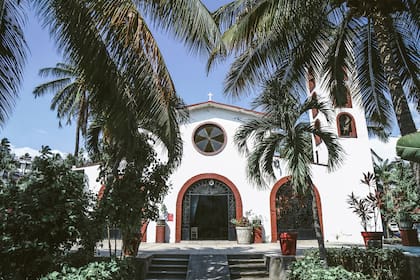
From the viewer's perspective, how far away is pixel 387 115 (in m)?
9.07

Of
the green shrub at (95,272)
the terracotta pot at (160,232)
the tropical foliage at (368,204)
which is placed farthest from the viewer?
the terracotta pot at (160,232)

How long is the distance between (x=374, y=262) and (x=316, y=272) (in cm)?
285

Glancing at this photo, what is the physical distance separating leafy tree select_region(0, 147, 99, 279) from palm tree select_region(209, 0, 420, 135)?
171 inches

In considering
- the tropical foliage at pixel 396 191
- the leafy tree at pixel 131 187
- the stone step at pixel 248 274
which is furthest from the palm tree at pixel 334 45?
the stone step at pixel 248 274

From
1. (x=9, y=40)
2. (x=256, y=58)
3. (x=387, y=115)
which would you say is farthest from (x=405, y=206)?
(x=9, y=40)

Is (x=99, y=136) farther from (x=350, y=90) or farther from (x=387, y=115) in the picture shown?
(x=387, y=115)

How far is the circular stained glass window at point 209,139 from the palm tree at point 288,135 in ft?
26.0

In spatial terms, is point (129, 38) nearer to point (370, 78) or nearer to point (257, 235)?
point (370, 78)

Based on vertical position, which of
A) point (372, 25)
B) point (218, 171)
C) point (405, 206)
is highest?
point (372, 25)

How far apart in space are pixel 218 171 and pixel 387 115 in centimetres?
924

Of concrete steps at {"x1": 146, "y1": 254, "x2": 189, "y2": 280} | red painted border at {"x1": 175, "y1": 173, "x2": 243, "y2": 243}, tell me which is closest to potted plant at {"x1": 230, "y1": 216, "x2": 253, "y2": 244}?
red painted border at {"x1": 175, "y1": 173, "x2": 243, "y2": 243}

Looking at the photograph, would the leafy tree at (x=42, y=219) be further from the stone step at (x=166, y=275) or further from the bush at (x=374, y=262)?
the bush at (x=374, y=262)

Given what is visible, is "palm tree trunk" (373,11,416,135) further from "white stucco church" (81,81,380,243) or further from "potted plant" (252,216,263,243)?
"potted plant" (252,216,263,243)

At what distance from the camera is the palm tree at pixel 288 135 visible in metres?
7.76
